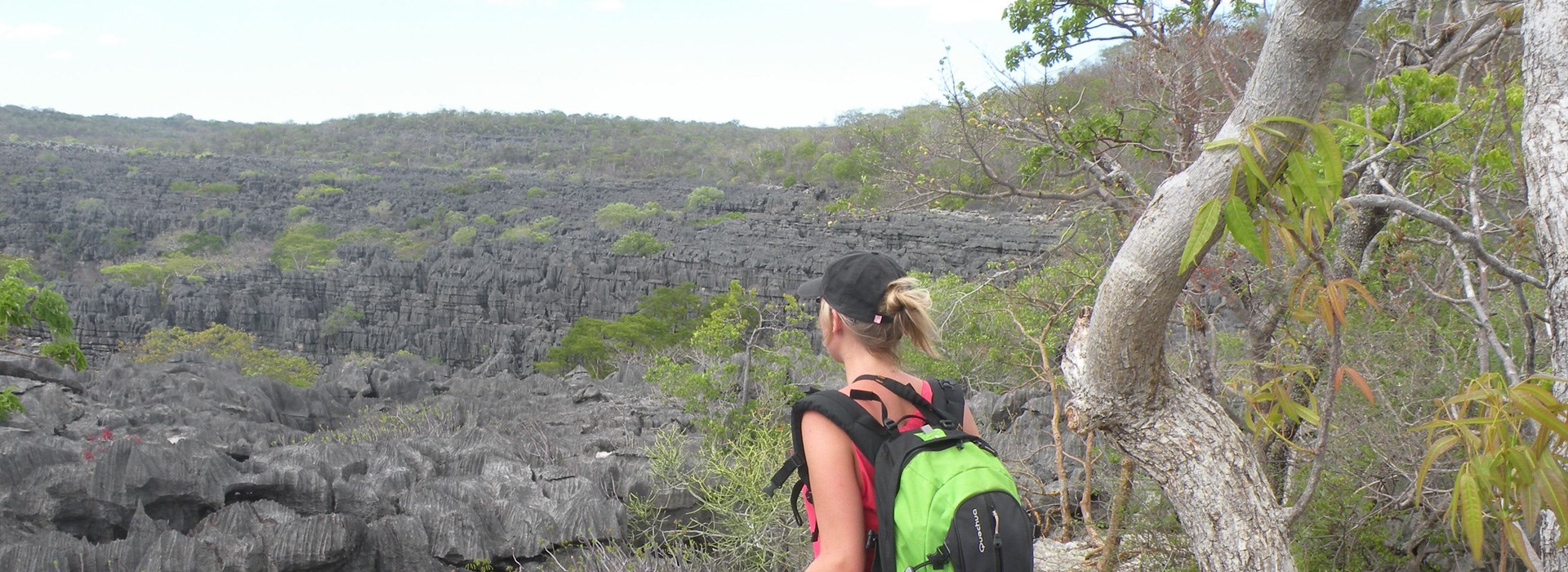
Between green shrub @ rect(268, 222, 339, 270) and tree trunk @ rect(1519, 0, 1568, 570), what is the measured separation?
31976 millimetres

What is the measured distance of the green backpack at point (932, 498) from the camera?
1421 mm

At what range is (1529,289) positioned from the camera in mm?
4062

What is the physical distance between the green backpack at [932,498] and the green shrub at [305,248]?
31.5 m

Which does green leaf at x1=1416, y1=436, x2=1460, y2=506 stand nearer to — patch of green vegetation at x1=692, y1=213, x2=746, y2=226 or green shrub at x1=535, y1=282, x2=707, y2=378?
green shrub at x1=535, y1=282, x2=707, y2=378

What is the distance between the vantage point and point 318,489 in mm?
5238

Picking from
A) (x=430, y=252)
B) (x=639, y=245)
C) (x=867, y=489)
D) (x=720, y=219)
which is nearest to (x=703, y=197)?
(x=720, y=219)

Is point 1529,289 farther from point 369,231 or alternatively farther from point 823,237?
point 369,231

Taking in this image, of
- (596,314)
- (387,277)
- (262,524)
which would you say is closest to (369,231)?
(387,277)

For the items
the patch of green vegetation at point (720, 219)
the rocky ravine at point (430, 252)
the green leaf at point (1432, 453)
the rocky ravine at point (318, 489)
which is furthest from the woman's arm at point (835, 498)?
the patch of green vegetation at point (720, 219)

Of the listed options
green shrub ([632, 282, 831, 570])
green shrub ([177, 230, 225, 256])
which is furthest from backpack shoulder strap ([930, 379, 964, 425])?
green shrub ([177, 230, 225, 256])

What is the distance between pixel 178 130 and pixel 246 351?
217 ft

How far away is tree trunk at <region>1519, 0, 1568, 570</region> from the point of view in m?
1.42

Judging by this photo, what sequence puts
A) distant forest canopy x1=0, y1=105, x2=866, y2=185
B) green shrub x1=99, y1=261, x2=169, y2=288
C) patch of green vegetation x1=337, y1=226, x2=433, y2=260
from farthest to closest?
distant forest canopy x1=0, y1=105, x2=866, y2=185 < patch of green vegetation x1=337, y1=226, x2=433, y2=260 < green shrub x1=99, y1=261, x2=169, y2=288

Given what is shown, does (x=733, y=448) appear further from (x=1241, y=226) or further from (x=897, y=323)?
(x=1241, y=226)
